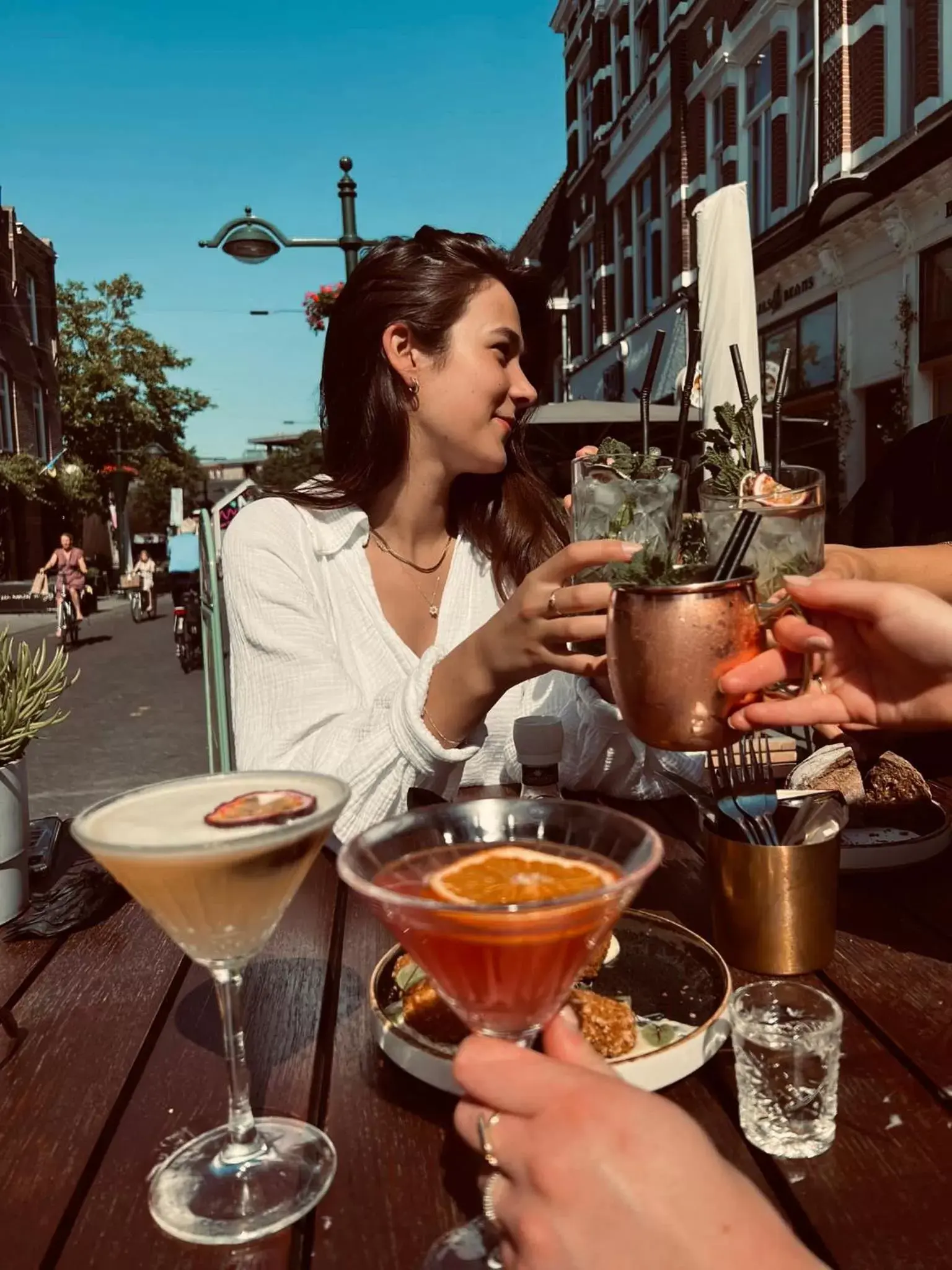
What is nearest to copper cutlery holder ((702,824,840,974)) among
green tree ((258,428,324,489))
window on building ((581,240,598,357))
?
window on building ((581,240,598,357))

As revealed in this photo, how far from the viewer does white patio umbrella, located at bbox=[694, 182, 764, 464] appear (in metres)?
5.30

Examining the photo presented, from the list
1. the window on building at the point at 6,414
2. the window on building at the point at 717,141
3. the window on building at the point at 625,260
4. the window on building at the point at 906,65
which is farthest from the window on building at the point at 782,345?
the window on building at the point at 6,414

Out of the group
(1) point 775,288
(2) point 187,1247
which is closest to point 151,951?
(2) point 187,1247

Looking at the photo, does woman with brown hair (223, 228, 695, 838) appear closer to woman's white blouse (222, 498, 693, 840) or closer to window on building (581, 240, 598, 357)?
woman's white blouse (222, 498, 693, 840)

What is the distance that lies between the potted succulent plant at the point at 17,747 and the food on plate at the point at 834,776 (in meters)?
1.26

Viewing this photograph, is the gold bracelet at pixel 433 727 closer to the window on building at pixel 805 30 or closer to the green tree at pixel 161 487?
the window on building at pixel 805 30

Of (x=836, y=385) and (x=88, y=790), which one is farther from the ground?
(x=836, y=385)

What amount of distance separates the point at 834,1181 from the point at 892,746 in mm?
1739

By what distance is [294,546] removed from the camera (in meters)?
2.43

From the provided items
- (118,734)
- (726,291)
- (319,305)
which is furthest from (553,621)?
(319,305)

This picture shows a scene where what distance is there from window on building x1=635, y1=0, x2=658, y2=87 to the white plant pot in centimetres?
1974

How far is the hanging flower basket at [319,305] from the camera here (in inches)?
364

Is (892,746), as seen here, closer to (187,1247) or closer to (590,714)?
(590,714)

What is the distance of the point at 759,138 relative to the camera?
14.0 m
